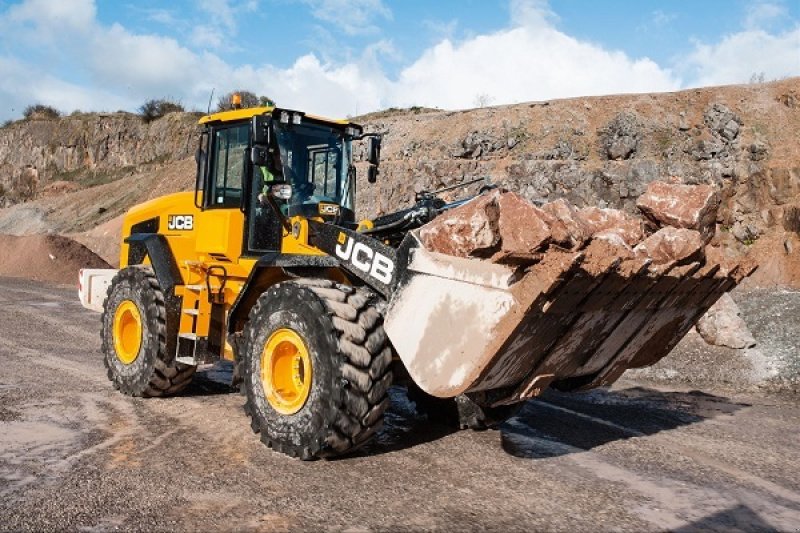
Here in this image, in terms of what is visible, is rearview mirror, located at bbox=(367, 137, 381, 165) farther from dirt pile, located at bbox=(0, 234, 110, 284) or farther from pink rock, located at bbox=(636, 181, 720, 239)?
dirt pile, located at bbox=(0, 234, 110, 284)

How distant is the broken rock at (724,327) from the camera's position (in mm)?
11297

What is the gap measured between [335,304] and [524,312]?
1.39 metres

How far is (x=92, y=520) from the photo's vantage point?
4.04 metres

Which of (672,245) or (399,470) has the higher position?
(672,245)

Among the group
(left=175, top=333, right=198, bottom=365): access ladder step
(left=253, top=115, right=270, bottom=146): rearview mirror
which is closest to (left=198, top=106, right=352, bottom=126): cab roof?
(left=253, top=115, right=270, bottom=146): rearview mirror

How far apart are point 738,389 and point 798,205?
14040mm

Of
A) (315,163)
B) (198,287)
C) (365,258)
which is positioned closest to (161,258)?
(198,287)

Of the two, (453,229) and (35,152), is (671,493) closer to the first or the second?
(453,229)

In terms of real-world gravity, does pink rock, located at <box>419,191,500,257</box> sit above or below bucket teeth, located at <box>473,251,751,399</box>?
above

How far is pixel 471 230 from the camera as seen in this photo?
15.1ft

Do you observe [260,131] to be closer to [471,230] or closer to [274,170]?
[274,170]

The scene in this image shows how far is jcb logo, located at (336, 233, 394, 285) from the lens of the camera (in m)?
5.19

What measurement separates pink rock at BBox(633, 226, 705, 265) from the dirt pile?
19.6 meters

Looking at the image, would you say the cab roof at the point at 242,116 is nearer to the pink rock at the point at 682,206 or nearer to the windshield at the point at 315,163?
the windshield at the point at 315,163
